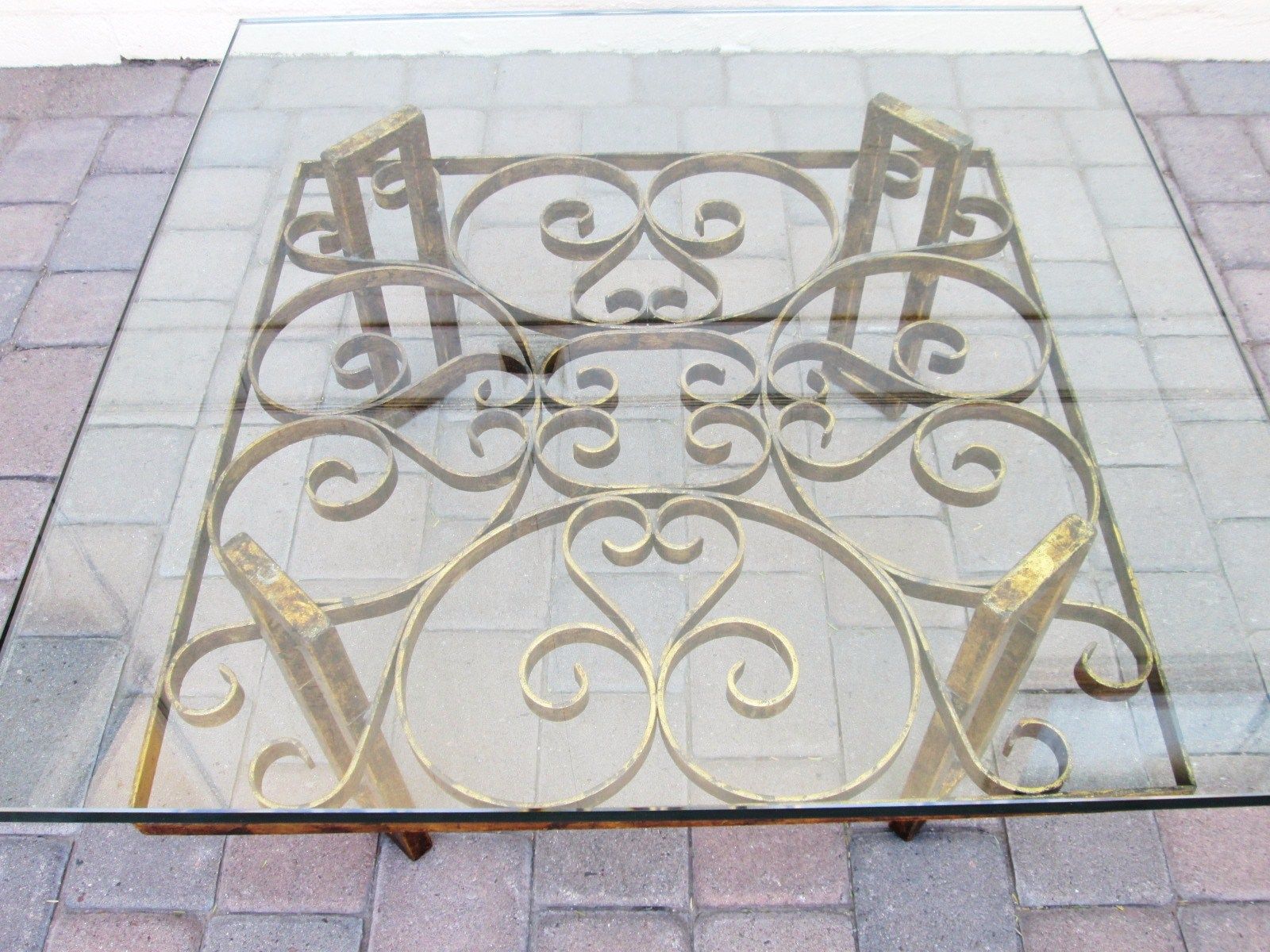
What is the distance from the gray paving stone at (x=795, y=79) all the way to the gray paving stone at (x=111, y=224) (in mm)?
1228

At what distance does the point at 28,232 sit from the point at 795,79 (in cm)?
166

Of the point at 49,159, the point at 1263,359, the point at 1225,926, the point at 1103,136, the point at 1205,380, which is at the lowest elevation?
the point at 1225,926

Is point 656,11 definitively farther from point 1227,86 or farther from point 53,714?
point 1227,86

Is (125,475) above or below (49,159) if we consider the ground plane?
above

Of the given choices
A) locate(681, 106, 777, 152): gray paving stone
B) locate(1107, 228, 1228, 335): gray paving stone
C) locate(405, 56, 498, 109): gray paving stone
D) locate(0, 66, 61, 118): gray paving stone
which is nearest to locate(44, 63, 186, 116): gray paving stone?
locate(0, 66, 61, 118): gray paving stone

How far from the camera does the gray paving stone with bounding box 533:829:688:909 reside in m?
1.48

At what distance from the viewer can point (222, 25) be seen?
273 centimetres

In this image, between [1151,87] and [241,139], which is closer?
[241,139]

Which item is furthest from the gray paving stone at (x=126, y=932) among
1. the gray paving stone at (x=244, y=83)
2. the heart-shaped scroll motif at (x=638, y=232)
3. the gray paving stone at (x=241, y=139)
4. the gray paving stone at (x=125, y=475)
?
the gray paving stone at (x=244, y=83)

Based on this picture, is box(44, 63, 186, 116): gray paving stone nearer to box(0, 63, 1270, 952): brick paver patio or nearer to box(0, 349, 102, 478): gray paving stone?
box(0, 349, 102, 478): gray paving stone

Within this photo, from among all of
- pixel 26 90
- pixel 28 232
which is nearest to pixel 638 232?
pixel 28 232

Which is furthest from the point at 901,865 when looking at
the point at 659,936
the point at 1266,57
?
the point at 1266,57

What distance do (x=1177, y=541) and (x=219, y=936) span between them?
4.46 ft

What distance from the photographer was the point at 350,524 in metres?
1.32
